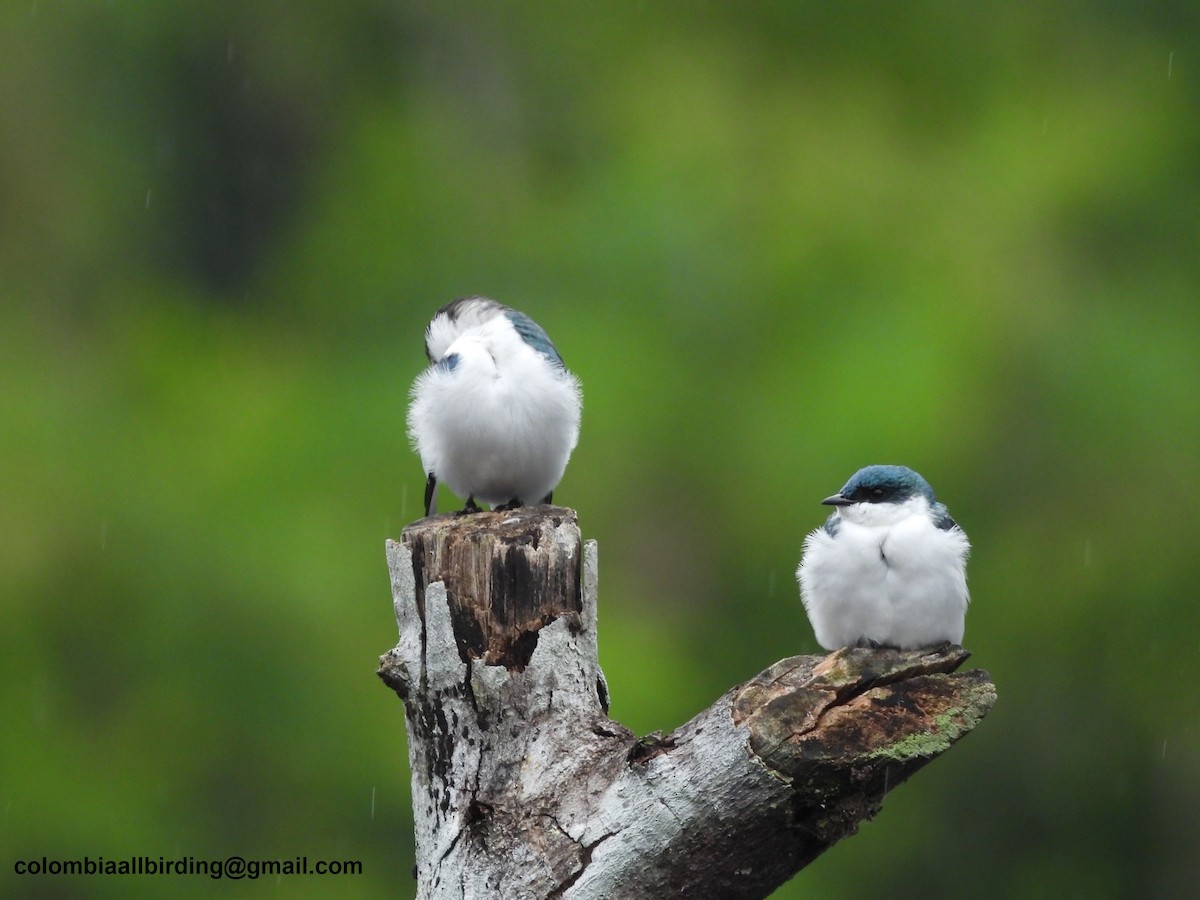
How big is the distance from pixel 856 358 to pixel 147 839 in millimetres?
4862

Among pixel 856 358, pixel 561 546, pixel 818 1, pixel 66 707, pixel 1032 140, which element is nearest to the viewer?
pixel 561 546

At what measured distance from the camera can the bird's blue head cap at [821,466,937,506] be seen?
484 centimetres

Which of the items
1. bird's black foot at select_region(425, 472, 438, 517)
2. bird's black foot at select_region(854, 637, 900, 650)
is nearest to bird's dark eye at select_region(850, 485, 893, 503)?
bird's black foot at select_region(854, 637, 900, 650)

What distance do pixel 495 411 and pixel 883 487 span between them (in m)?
1.23

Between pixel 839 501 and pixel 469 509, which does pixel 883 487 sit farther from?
pixel 469 509

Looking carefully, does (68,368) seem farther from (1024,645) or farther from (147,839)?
(1024,645)

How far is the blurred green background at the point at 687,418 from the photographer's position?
29.9 feet

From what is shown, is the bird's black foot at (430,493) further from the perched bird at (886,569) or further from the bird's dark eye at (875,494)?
the bird's dark eye at (875,494)

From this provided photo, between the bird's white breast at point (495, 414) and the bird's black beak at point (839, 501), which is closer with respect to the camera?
the bird's black beak at point (839, 501)

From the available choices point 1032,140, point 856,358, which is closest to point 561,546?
point 856,358

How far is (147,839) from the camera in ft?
30.0

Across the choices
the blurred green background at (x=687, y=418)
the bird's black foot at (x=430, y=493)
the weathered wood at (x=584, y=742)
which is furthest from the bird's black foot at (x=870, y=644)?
the blurred green background at (x=687, y=418)

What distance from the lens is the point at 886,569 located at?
182 inches

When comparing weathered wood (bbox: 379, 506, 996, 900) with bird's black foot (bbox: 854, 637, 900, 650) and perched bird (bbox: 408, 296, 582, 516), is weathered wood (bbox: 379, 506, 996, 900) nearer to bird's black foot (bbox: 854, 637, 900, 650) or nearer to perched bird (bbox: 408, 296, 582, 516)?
bird's black foot (bbox: 854, 637, 900, 650)
